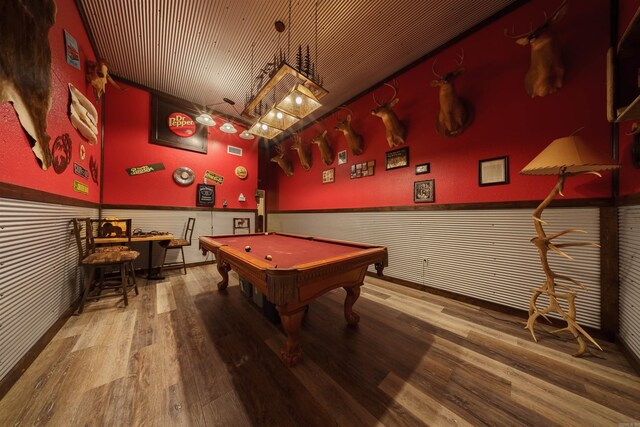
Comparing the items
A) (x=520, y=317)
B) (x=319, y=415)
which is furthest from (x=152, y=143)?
(x=520, y=317)

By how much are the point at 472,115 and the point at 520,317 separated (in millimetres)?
2492

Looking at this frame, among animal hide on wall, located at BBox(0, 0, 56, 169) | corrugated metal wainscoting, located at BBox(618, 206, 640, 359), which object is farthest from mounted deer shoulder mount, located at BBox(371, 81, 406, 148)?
animal hide on wall, located at BBox(0, 0, 56, 169)

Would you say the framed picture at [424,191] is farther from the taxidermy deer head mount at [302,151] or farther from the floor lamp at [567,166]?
the taxidermy deer head mount at [302,151]

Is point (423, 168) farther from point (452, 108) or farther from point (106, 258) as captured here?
point (106, 258)

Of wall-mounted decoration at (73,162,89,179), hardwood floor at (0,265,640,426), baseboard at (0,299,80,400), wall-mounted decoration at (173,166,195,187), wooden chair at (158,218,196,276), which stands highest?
wall-mounted decoration at (173,166,195,187)

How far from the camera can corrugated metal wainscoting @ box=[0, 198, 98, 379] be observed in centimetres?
133

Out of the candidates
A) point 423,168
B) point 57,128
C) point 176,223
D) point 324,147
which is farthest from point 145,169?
point 423,168

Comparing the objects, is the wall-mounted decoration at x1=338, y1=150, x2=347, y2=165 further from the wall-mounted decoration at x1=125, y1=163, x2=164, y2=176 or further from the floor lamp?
the wall-mounted decoration at x1=125, y1=163, x2=164, y2=176

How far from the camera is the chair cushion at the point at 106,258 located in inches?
92.0

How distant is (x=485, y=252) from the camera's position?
2.56m

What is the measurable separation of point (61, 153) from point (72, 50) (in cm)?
124

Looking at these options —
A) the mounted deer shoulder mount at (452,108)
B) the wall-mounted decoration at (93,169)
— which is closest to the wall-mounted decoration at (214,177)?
the wall-mounted decoration at (93,169)

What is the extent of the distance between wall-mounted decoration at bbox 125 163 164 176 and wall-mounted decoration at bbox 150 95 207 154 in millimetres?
476

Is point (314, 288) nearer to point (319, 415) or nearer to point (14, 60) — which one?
point (319, 415)
